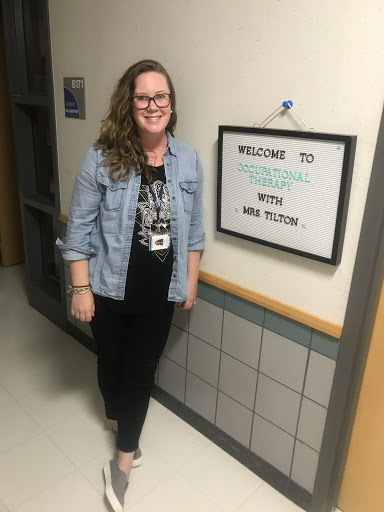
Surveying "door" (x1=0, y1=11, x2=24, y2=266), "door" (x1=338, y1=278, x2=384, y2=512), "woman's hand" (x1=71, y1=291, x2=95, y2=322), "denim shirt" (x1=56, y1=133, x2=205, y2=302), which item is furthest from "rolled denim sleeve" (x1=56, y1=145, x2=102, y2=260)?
"door" (x1=0, y1=11, x2=24, y2=266)

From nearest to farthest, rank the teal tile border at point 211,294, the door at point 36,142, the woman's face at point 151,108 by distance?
1. the woman's face at point 151,108
2. the teal tile border at point 211,294
3. the door at point 36,142

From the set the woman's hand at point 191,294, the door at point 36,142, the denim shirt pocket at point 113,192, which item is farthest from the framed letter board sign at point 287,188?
the door at point 36,142

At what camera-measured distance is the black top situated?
142 cm

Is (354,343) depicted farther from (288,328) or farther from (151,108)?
(151,108)

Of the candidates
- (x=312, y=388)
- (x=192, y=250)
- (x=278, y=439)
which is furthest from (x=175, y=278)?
(x=278, y=439)

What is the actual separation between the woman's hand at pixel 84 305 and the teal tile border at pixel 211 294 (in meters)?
0.47

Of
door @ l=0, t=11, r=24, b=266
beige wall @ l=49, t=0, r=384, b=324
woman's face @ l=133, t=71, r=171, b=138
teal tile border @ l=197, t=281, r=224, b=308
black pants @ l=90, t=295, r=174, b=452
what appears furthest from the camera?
door @ l=0, t=11, r=24, b=266

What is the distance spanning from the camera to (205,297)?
176 cm

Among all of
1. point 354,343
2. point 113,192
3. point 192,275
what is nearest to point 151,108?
point 113,192

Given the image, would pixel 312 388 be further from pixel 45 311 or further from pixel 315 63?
pixel 45 311

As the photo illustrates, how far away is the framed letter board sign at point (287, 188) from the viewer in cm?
122

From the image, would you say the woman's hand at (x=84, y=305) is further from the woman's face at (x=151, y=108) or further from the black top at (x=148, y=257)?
the woman's face at (x=151, y=108)

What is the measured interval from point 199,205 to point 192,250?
18 cm

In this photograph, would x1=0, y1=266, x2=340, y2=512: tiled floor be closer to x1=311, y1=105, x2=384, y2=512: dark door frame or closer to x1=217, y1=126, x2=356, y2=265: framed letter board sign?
x1=311, y1=105, x2=384, y2=512: dark door frame
